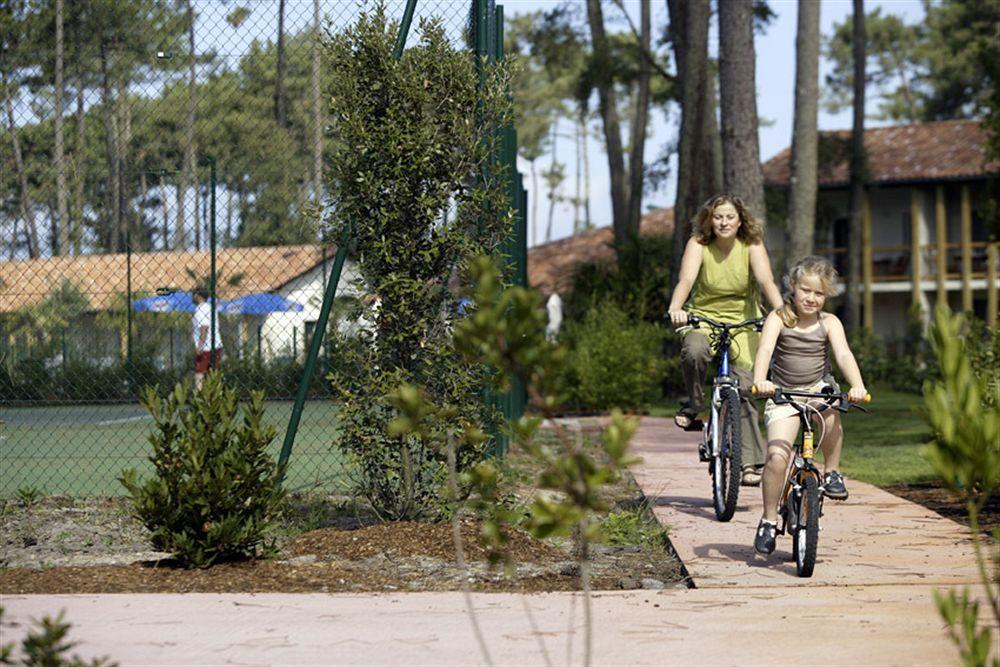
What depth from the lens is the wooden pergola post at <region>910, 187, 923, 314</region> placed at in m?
46.7

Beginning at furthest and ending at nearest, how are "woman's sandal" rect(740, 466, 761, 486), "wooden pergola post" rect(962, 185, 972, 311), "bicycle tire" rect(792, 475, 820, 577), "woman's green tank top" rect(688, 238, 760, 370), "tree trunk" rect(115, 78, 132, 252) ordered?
1. "wooden pergola post" rect(962, 185, 972, 311)
2. "tree trunk" rect(115, 78, 132, 252)
3. "woman's green tank top" rect(688, 238, 760, 370)
4. "woman's sandal" rect(740, 466, 761, 486)
5. "bicycle tire" rect(792, 475, 820, 577)

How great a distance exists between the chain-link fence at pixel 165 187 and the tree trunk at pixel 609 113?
21.5 m

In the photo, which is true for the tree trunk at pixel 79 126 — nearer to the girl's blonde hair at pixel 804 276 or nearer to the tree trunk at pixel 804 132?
the girl's blonde hair at pixel 804 276

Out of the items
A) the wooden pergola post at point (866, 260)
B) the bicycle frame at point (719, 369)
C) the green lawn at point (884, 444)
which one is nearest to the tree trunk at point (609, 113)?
the wooden pergola post at point (866, 260)

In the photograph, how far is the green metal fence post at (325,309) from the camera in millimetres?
7686

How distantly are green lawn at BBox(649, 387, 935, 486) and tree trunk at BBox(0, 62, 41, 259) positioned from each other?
583 centimetres

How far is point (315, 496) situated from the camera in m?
9.15

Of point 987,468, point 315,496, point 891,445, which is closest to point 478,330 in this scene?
point 987,468

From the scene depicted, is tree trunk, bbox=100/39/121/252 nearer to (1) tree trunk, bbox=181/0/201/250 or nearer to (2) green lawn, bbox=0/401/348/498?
(1) tree trunk, bbox=181/0/201/250

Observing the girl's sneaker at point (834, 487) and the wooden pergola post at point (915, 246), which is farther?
the wooden pergola post at point (915, 246)

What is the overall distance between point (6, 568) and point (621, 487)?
4817 mm

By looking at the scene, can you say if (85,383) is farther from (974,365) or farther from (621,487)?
(974,365)

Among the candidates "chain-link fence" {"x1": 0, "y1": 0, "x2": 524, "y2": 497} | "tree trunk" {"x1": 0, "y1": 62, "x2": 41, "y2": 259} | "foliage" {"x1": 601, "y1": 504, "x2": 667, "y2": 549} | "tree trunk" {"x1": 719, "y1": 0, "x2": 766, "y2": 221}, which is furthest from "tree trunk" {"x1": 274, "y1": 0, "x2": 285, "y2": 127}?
"tree trunk" {"x1": 719, "y1": 0, "x2": 766, "y2": 221}

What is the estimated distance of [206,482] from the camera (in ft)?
20.7
